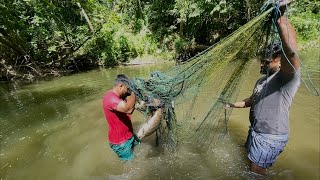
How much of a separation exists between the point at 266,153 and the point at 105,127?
463 centimetres

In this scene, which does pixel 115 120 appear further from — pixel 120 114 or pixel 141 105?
pixel 141 105

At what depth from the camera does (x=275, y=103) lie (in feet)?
10.7

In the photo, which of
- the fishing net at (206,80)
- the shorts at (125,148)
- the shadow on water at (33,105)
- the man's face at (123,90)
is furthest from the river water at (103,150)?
the man's face at (123,90)

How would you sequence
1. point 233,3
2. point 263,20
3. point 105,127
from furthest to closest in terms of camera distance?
point 233,3 < point 105,127 < point 263,20

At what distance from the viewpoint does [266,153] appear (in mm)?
3412

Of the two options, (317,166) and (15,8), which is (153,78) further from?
(15,8)

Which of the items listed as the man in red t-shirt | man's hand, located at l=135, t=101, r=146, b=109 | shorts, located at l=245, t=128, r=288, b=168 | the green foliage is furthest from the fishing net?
the green foliage

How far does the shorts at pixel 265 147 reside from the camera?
3.35 metres

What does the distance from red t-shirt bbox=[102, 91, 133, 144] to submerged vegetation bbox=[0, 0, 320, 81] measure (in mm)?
9729

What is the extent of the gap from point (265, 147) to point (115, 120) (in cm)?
210

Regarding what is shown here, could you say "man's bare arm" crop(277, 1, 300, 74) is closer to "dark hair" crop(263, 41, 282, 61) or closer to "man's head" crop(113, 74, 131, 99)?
"dark hair" crop(263, 41, 282, 61)

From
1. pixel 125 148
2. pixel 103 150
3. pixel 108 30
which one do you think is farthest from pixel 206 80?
pixel 108 30

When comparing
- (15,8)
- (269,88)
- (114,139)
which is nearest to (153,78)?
(114,139)

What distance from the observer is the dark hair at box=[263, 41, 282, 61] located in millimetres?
3213
